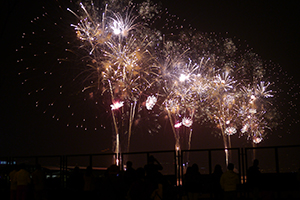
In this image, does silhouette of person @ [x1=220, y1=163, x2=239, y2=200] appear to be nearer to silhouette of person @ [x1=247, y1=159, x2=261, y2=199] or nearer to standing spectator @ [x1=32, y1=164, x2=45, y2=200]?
silhouette of person @ [x1=247, y1=159, x2=261, y2=199]

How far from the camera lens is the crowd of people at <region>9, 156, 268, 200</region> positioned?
7.72m

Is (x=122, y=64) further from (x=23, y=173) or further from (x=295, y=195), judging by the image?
(x=295, y=195)

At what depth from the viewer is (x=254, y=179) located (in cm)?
1098

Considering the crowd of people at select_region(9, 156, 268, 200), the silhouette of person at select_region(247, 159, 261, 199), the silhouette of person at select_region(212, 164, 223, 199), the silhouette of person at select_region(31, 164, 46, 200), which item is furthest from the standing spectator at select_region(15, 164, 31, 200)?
the silhouette of person at select_region(247, 159, 261, 199)

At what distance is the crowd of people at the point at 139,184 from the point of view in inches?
304

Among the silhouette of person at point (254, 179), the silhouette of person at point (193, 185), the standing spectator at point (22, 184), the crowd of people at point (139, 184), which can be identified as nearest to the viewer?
the crowd of people at point (139, 184)

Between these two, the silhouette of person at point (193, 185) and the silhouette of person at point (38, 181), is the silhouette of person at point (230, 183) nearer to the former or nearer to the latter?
the silhouette of person at point (193, 185)

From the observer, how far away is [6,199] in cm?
1653

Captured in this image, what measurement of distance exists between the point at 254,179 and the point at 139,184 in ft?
16.2

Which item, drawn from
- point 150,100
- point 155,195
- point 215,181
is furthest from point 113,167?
A: point 150,100

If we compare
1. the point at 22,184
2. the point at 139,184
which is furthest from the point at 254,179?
the point at 22,184

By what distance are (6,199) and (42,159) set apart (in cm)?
258

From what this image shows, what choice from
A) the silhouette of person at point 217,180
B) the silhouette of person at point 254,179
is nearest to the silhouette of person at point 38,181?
the silhouette of person at point 217,180

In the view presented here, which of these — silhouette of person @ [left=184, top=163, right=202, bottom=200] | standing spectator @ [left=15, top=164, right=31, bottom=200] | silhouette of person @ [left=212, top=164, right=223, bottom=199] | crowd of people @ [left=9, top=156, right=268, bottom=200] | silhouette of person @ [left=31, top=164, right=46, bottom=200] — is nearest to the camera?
crowd of people @ [left=9, top=156, right=268, bottom=200]
